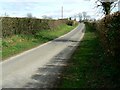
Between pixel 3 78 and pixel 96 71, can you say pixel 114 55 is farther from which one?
pixel 3 78

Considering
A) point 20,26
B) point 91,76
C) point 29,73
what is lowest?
point 29,73

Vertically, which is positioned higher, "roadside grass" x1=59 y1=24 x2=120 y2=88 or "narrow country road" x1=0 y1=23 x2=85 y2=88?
"roadside grass" x1=59 y1=24 x2=120 y2=88

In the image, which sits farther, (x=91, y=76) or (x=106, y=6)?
(x=106, y=6)

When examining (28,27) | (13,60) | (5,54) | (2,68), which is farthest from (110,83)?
(28,27)

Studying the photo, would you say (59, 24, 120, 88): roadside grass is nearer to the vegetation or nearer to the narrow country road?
the narrow country road

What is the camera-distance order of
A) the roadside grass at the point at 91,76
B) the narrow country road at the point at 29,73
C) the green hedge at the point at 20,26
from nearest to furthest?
the roadside grass at the point at 91,76, the narrow country road at the point at 29,73, the green hedge at the point at 20,26

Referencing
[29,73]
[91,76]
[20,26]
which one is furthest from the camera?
[20,26]

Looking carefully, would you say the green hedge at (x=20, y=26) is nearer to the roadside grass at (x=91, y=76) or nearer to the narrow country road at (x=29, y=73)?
the narrow country road at (x=29, y=73)

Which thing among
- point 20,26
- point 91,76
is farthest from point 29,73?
point 20,26

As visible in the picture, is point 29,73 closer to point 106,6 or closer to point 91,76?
point 91,76

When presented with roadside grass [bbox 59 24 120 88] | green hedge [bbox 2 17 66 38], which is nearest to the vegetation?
green hedge [bbox 2 17 66 38]

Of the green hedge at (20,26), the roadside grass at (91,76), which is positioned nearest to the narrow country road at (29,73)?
the roadside grass at (91,76)

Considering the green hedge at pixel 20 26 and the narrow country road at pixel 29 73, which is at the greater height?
the green hedge at pixel 20 26

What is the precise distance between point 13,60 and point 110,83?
8908 millimetres
